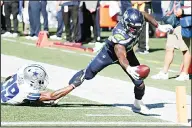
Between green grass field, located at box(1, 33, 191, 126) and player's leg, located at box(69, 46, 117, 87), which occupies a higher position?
player's leg, located at box(69, 46, 117, 87)

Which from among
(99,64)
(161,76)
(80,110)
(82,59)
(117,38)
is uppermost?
(117,38)

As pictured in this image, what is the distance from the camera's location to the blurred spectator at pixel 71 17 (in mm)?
18144

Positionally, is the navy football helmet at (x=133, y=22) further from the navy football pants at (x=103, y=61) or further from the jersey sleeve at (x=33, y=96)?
the jersey sleeve at (x=33, y=96)

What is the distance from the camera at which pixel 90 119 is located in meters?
7.90

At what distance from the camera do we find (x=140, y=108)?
8602 millimetres

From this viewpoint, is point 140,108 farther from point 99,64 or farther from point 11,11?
point 11,11

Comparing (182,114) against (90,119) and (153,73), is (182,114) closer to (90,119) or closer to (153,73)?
(90,119)

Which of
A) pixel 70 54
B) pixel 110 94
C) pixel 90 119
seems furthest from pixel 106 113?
pixel 70 54

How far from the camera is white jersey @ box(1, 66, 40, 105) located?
8.64 m

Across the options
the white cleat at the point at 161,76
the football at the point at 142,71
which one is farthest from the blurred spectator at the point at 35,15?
the football at the point at 142,71

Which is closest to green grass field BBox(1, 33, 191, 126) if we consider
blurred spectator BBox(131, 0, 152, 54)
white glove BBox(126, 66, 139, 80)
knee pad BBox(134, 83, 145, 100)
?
knee pad BBox(134, 83, 145, 100)

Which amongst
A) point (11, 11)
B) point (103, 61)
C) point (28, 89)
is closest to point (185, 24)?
point (103, 61)

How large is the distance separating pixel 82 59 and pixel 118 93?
4.87 m

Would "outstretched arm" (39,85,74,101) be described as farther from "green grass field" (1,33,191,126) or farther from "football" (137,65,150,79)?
"football" (137,65,150,79)
